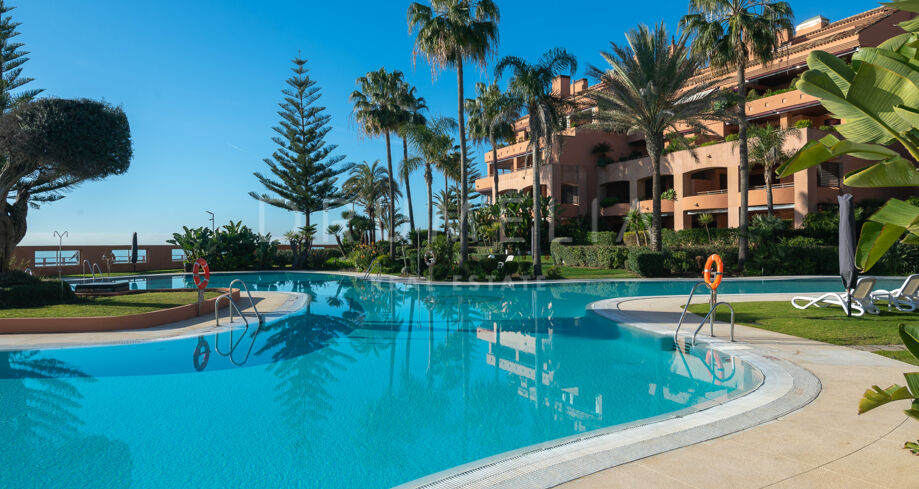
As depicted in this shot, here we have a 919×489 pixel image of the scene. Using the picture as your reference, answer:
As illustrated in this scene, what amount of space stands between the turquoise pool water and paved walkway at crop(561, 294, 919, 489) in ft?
3.77

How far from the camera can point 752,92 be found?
1049 inches

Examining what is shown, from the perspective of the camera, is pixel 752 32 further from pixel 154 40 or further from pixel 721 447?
pixel 154 40

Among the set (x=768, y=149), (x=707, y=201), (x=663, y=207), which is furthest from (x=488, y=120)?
(x=768, y=149)

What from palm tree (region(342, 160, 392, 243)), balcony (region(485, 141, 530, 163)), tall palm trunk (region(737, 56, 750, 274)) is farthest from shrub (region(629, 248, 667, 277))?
palm tree (region(342, 160, 392, 243))

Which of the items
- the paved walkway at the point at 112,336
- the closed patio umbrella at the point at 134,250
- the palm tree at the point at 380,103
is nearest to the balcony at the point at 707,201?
the palm tree at the point at 380,103

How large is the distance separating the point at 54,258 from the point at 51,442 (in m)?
25.7

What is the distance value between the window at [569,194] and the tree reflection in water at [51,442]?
30.1 meters

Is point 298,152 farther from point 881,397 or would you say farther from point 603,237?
point 881,397

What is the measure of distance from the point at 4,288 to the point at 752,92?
31626 mm

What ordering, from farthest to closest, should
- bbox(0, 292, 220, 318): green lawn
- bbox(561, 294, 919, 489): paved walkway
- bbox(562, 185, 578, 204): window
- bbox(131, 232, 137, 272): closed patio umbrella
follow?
bbox(562, 185, 578, 204): window
bbox(131, 232, 137, 272): closed patio umbrella
bbox(0, 292, 220, 318): green lawn
bbox(561, 294, 919, 489): paved walkway

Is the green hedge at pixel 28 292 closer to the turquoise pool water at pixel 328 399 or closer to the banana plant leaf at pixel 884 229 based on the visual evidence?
the turquoise pool water at pixel 328 399

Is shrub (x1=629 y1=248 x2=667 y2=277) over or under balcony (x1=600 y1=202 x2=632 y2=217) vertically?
under

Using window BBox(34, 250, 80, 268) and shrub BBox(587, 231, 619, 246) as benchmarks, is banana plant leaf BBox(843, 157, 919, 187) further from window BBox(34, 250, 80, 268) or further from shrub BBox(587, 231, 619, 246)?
window BBox(34, 250, 80, 268)

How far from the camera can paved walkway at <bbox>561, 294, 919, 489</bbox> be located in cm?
303
